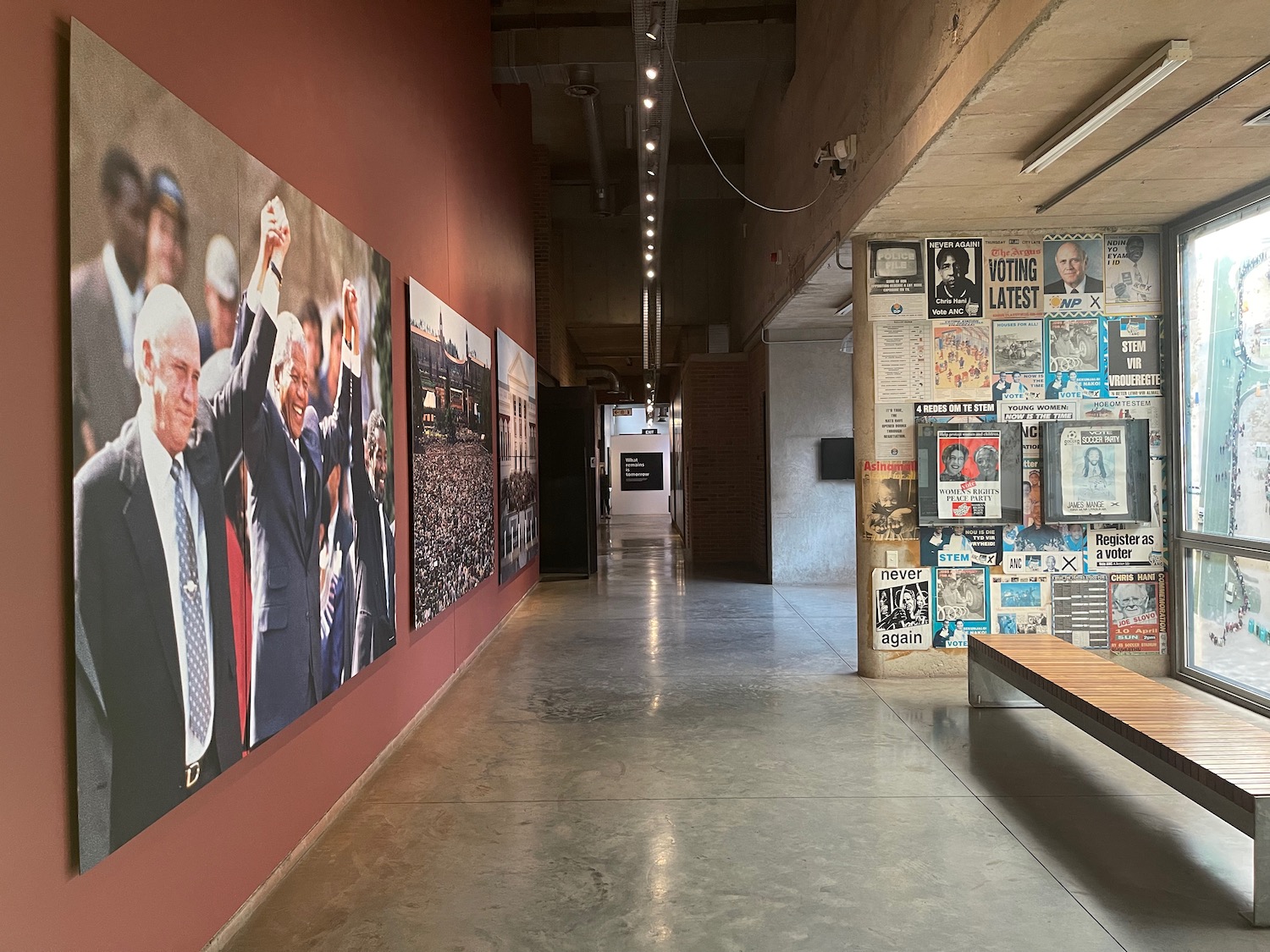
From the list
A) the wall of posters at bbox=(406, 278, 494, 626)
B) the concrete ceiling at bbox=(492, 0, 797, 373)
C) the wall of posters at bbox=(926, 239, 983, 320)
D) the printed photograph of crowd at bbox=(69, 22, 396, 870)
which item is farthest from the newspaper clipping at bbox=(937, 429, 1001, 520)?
the printed photograph of crowd at bbox=(69, 22, 396, 870)

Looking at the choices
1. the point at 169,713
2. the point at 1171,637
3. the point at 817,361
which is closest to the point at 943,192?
the point at 1171,637

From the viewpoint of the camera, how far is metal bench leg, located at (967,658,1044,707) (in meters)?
5.05

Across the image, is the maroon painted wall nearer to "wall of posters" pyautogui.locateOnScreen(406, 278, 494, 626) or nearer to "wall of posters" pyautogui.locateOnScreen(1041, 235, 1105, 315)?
"wall of posters" pyautogui.locateOnScreen(406, 278, 494, 626)

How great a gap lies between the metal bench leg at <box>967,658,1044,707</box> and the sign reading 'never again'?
21.3 meters

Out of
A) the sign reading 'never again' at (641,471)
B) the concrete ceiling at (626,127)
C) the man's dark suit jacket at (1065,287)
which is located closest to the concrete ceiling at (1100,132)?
the man's dark suit jacket at (1065,287)

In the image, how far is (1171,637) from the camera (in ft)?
18.7

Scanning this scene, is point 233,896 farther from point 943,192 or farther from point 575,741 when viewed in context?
point 943,192

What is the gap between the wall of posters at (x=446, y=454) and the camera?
4730mm

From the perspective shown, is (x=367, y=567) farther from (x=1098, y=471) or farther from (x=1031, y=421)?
(x=1098, y=471)

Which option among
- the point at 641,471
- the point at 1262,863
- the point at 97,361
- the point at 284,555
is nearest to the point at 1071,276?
the point at 1262,863

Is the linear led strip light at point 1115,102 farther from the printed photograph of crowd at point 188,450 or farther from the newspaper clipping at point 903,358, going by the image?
the printed photograph of crowd at point 188,450

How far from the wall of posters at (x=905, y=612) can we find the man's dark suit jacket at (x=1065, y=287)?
2.02 meters

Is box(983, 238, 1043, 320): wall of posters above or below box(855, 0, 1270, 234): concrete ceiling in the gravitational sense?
below

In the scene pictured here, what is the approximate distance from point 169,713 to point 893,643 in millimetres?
4648
